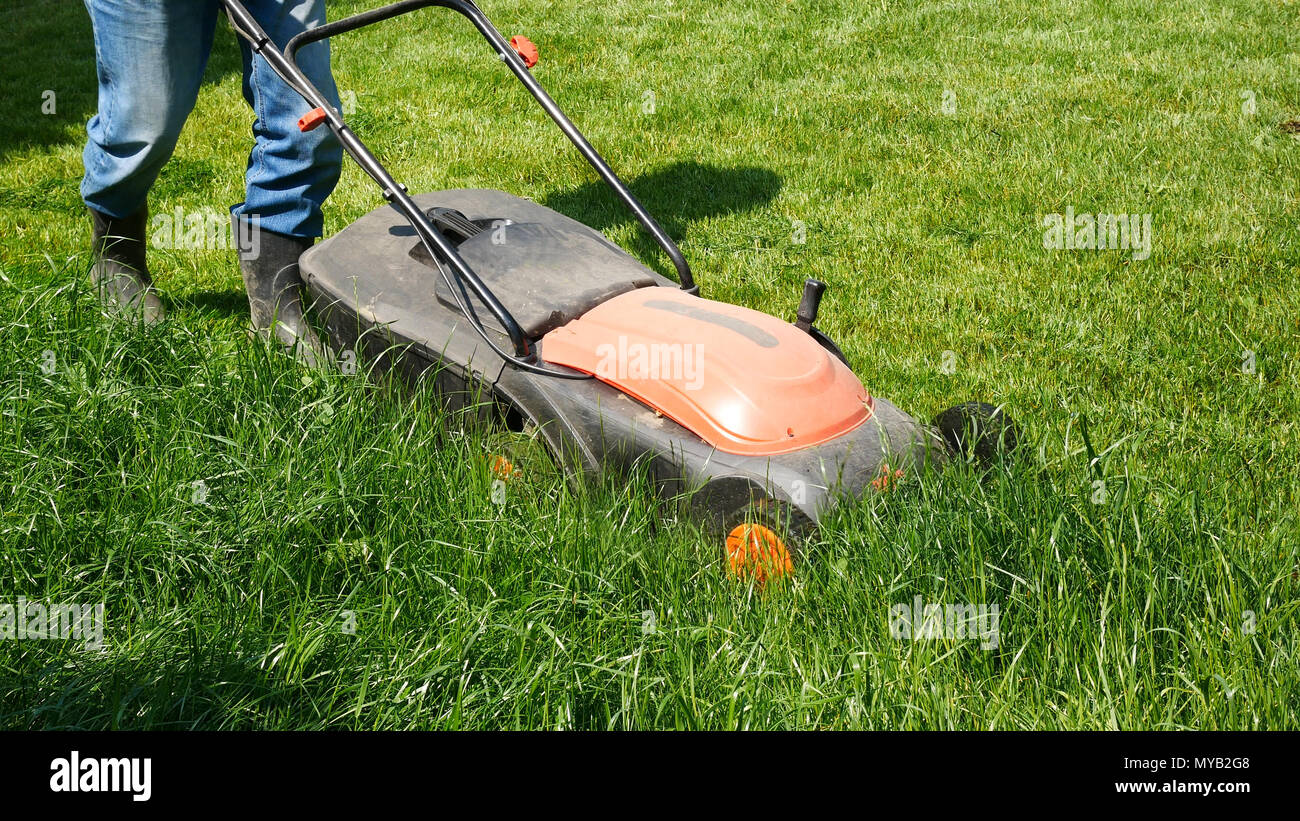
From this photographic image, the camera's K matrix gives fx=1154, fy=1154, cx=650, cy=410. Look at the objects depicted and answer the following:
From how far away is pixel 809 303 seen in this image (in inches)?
106

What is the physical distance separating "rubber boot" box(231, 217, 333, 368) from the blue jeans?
4 cm

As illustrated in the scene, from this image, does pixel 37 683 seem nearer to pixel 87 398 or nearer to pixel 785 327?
pixel 87 398

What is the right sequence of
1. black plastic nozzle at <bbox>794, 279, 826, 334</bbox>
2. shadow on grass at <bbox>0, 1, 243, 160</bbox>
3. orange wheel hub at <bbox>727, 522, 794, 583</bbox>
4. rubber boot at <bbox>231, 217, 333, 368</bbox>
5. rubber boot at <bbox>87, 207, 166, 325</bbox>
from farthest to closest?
shadow on grass at <bbox>0, 1, 243, 160</bbox>
rubber boot at <bbox>87, 207, 166, 325</bbox>
rubber boot at <bbox>231, 217, 333, 368</bbox>
black plastic nozzle at <bbox>794, 279, 826, 334</bbox>
orange wheel hub at <bbox>727, 522, 794, 583</bbox>

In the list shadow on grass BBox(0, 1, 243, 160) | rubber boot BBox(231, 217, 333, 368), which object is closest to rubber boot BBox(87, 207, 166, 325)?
rubber boot BBox(231, 217, 333, 368)

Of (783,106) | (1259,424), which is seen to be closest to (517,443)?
(1259,424)

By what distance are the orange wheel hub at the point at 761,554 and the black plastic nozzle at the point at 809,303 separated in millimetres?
651

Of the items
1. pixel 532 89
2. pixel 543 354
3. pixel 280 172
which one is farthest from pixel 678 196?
pixel 543 354

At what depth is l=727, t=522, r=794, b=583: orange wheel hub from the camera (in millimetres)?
2166

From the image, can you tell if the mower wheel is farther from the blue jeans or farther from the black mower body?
the blue jeans

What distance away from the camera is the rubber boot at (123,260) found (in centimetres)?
339

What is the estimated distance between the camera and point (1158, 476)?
261cm

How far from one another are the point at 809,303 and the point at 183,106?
6.12 feet

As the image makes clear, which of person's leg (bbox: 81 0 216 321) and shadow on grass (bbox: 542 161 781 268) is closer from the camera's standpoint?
person's leg (bbox: 81 0 216 321)
